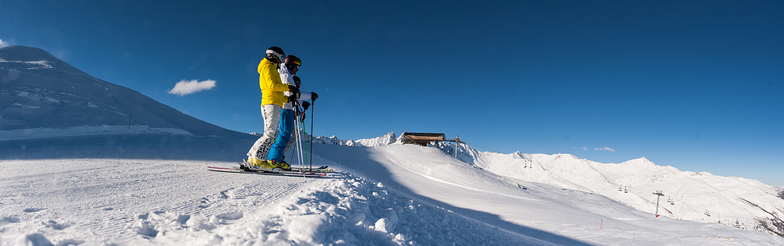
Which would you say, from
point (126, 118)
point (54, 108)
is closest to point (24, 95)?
point (54, 108)

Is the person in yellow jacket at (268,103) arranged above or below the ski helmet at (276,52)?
below

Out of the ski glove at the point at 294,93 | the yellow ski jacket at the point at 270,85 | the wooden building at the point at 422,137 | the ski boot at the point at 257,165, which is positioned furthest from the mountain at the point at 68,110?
the wooden building at the point at 422,137

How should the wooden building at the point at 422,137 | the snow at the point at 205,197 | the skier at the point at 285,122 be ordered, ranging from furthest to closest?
the wooden building at the point at 422,137 < the skier at the point at 285,122 < the snow at the point at 205,197

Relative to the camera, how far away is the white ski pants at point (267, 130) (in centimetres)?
483

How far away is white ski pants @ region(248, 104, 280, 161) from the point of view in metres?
4.83

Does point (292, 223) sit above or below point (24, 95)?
below

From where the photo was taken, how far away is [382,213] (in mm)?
3281

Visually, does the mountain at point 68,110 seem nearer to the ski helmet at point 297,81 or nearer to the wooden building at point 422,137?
the ski helmet at point 297,81

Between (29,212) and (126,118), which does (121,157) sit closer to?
(29,212)

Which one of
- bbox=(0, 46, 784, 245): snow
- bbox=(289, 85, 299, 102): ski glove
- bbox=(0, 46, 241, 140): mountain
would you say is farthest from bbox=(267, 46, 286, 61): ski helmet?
bbox=(0, 46, 241, 140): mountain

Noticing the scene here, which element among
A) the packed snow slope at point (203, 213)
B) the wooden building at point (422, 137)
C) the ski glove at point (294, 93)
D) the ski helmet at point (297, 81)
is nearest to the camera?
the packed snow slope at point (203, 213)

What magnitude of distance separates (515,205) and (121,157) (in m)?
9.93

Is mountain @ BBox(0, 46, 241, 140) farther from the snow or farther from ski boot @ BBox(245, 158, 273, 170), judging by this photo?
ski boot @ BBox(245, 158, 273, 170)

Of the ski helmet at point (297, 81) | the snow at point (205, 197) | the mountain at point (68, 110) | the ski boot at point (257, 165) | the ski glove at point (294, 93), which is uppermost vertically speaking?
the ski helmet at point (297, 81)
